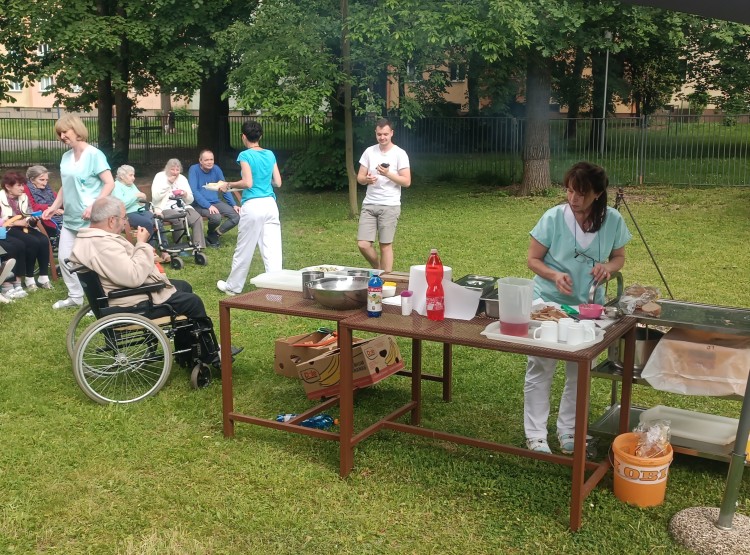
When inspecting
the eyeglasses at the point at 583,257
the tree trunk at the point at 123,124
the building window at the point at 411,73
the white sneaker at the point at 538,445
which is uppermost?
the building window at the point at 411,73

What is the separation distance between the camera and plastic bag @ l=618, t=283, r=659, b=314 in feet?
14.5

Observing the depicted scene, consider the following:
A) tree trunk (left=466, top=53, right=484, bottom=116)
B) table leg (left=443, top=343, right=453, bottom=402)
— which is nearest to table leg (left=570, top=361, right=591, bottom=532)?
table leg (left=443, top=343, right=453, bottom=402)

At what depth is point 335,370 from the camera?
18.2 ft

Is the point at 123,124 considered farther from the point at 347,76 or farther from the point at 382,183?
the point at 382,183

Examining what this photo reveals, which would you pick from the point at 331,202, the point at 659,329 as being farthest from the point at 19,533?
the point at 331,202

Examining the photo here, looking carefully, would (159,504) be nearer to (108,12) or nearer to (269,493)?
(269,493)

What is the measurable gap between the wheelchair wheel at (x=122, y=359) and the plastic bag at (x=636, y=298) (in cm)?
294

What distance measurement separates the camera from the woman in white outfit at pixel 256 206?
8266 millimetres

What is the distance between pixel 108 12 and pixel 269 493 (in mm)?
17085

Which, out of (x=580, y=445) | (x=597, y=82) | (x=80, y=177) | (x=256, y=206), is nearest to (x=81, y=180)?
(x=80, y=177)

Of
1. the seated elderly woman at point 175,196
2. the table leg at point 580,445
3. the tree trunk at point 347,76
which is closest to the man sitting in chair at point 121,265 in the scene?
the table leg at point 580,445

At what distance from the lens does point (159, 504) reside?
4.26 metres

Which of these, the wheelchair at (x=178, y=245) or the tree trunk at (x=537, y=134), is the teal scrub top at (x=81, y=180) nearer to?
the wheelchair at (x=178, y=245)

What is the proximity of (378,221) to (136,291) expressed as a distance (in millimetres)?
3337
